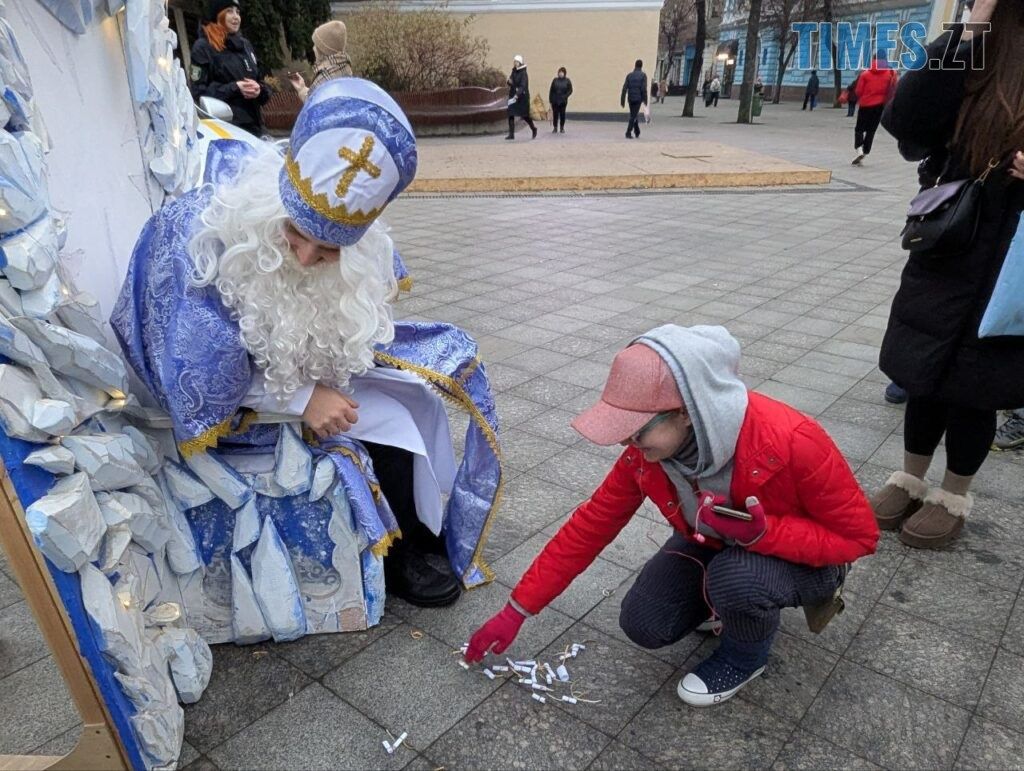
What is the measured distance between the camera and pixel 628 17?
803 inches

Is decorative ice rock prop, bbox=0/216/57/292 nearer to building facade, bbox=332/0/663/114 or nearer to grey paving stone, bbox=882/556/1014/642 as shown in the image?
grey paving stone, bbox=882/556/1014/642

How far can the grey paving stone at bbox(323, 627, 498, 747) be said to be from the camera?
73.3 inches

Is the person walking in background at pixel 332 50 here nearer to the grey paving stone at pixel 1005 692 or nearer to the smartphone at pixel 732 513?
the smartphone at pixel 732 513

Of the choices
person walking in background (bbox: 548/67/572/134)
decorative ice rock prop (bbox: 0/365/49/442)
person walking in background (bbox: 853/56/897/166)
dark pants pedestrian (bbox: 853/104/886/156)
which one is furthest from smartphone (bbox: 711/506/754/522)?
person walking in background (bbox: 548/67/572/134)

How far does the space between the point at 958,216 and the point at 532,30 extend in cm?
2106

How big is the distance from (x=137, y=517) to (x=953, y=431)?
2.36 meters

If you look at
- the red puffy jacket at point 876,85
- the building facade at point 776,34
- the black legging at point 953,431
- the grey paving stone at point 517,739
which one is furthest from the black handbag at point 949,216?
the building facade at point 776,34

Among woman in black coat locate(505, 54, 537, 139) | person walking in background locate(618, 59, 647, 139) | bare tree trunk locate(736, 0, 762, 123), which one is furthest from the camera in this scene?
bare tree trunk locate(736, 0, 762, 123)

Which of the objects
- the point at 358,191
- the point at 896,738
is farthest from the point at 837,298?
the point at 358,191

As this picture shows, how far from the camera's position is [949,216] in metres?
2.15

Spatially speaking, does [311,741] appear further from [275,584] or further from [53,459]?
[53,459]

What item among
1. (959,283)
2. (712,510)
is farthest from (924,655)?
(959,283)

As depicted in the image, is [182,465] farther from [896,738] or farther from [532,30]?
[532,30]

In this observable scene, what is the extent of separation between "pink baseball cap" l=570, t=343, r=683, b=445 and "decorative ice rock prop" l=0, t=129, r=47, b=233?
1109 millimetres
